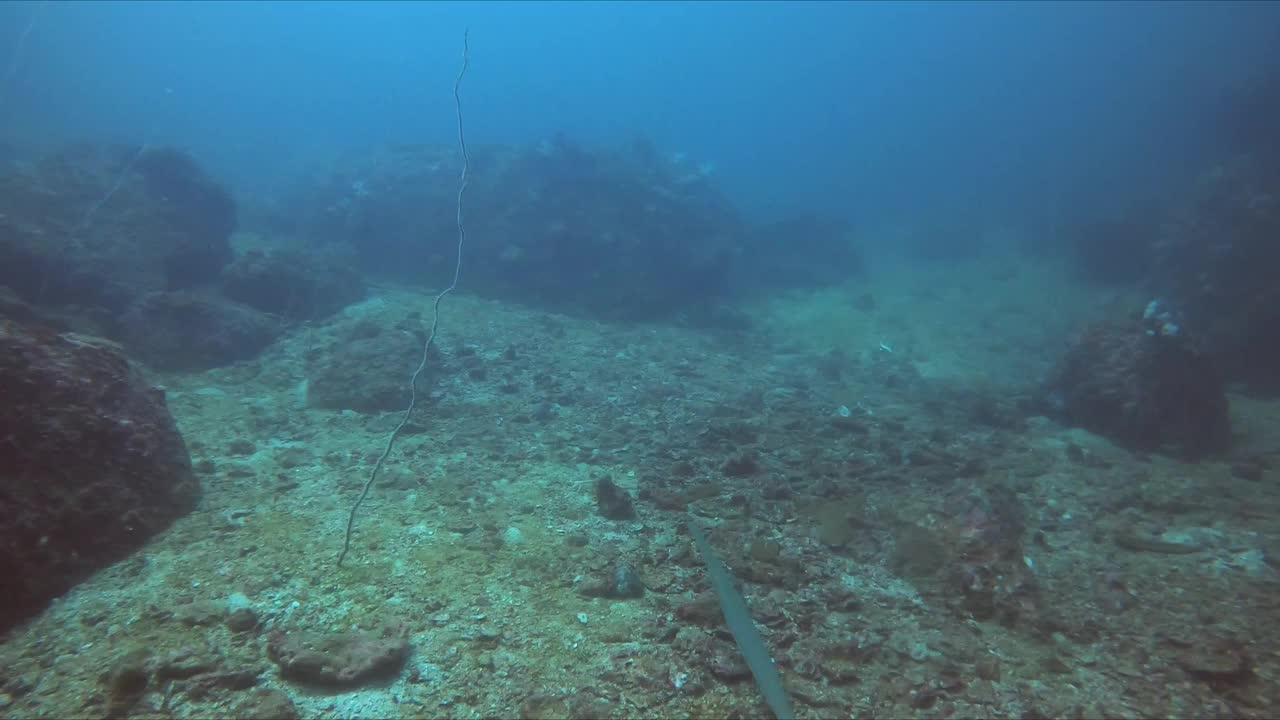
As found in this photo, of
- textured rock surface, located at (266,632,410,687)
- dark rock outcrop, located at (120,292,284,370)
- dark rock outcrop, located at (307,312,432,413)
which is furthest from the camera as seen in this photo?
dark rock outcrop, located at (120,292,284,370)

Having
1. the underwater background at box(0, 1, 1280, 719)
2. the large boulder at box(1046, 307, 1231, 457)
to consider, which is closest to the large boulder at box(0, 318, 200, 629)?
the underwater background at box(0, 1, 1280, 719)

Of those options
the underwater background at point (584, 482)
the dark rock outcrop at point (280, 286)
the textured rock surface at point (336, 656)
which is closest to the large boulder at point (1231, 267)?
the underwater background at point (584, 482)

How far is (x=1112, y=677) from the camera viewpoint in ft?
12.0

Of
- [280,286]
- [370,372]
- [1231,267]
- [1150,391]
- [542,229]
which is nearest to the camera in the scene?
[1150,391]

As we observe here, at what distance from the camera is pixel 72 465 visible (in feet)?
14.2

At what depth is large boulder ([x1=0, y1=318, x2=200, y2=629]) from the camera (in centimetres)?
388

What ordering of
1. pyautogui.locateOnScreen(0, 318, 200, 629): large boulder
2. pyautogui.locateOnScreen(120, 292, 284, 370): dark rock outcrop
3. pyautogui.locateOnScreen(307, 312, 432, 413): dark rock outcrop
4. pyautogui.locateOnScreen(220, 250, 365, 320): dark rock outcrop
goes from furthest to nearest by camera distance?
pyautogui.locateOnScreen(220, 250, 365, 320): dark rock outcrop → pyautogui.locateOnScreen(120, 292, 284, 370): dark rock outcrop → pyautogui.locateOnScreen(307, 312, 432, 413): dark rock outcrop → pyautogui.locateOnScreen(0, 318, 200, 629): large boulder

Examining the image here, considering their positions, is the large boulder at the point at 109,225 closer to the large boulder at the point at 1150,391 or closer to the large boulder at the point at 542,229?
the large boulder at the point at 542,229

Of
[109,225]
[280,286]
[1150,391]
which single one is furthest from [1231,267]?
[109,225]

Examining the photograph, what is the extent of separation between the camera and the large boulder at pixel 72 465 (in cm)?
388

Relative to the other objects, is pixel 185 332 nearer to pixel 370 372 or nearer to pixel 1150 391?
pixel 370 372

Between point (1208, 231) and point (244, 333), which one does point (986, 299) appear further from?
point (244, 333)

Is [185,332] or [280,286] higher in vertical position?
[280,286]

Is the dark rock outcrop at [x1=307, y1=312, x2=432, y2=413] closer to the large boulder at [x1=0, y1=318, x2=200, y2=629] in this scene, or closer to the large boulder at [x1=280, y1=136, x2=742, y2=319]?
the large boulder at [x1=0, y1=318, x2=200, y2=629]
